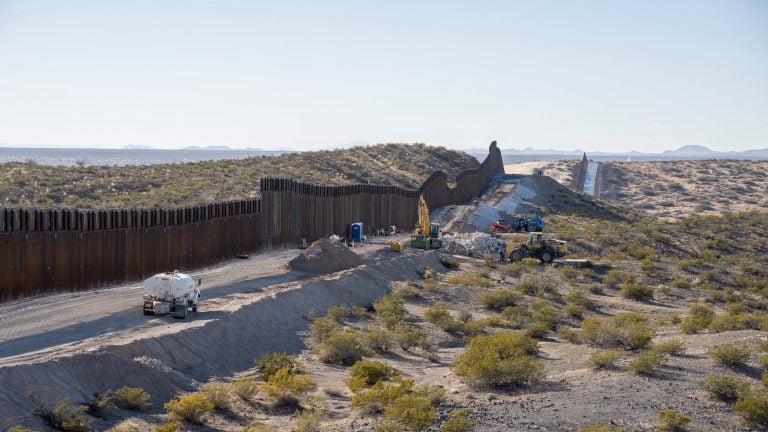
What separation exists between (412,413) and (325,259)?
19207 mm

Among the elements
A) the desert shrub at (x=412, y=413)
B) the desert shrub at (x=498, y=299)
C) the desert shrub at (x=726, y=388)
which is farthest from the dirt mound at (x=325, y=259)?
the desert shrub at (x=726, y=388)

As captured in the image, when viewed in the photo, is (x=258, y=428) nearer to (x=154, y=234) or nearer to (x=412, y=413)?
(x=412, y=413)

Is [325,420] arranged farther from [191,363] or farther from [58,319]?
[58,319]

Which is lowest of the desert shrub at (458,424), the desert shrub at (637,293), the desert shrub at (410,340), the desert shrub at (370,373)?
the desert shrub at (637,293)

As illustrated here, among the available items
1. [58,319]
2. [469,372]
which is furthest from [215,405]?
[58,319]

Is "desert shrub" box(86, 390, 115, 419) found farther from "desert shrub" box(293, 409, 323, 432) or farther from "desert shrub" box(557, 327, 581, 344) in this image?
"desert shrub" box(557, 327, 581, 344)

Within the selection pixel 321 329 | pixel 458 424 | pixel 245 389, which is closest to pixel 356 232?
pixel 321 329

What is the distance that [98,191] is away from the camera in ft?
178

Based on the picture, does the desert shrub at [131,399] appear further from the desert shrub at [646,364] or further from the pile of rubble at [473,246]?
the pile of rubble at [473,246]

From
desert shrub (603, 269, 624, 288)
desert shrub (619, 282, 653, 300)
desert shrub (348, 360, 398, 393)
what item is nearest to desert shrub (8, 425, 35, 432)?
desert shrub (348, 360, 398, 393)

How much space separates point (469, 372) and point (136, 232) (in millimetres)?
14199

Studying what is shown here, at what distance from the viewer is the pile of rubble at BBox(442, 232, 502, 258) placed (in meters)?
45.3

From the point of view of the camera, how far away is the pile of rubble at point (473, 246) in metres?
45.3

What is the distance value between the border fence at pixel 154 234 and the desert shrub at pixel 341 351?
28.9 feet
